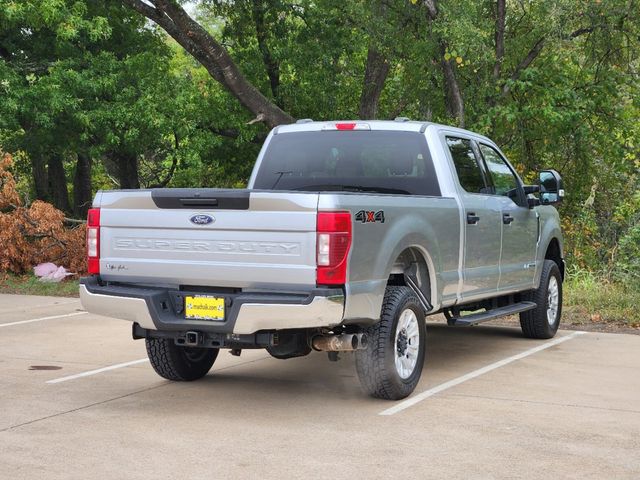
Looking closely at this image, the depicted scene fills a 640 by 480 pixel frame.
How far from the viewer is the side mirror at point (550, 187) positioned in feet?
33.5

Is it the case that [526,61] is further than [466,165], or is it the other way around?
[526,61]

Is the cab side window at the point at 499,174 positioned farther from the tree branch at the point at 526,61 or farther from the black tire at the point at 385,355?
Answer: the tree branch at the point at 526,61

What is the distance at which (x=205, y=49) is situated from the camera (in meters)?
19.9

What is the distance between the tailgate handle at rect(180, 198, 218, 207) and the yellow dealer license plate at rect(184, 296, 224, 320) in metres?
0.65

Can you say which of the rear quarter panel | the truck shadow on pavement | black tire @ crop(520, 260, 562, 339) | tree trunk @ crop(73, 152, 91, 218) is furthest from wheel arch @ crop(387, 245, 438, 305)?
tree trunk @ crop(73, 152, 91, 218)

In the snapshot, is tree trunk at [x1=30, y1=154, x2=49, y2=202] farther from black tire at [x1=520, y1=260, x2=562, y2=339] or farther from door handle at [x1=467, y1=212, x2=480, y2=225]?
door handle at [x1=467, y1=212, x2=480, y2=225]

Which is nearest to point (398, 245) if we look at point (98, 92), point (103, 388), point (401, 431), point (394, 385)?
point (394, 385)

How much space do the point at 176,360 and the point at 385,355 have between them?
1937mm

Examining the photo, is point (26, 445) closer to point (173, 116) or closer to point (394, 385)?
point (394, 385)

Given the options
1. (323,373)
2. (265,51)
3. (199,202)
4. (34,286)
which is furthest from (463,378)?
(265,51)

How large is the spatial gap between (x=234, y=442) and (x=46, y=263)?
38.8ft

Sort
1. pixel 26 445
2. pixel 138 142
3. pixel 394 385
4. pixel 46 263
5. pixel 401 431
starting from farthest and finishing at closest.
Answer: pixel 138 142, pixel 46 263, pixel 394 385, pixel 401 431, pixel 26 445

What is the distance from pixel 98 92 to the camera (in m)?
19.8

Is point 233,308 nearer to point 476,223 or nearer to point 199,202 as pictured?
point 199,202
